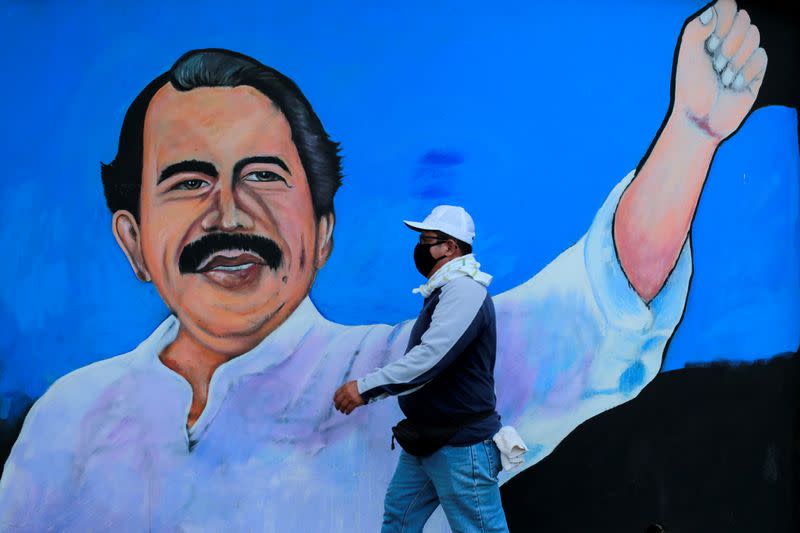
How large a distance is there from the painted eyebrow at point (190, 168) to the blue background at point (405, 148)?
0.86 ft

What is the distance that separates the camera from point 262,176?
3.86m

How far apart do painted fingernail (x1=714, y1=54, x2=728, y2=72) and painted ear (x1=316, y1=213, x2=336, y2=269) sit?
2.17 metres

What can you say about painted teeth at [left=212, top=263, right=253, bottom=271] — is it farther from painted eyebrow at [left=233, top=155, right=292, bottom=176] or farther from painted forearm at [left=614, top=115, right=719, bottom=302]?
painted forearm at [left=614, top=115, right=719, bottom=302]

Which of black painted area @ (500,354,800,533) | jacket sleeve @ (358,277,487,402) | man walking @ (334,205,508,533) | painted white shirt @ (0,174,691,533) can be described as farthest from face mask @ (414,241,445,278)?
black painted area @ (500,354,800,533)

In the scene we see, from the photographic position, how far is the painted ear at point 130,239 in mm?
3738

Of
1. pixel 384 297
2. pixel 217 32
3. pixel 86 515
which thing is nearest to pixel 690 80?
pixel 384 297

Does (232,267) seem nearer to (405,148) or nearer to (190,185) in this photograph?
(190,185)

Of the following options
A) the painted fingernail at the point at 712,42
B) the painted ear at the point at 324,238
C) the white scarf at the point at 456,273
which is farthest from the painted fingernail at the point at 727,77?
the painted ear at the point at 324,238

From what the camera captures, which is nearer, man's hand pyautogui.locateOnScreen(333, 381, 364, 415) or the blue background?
man's hand pyautogui.locateOnScreen(333, 381, 364, 415)

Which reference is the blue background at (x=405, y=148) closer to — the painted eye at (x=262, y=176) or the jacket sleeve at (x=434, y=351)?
the painted eye at (x=262, y=176)

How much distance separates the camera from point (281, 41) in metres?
3.86

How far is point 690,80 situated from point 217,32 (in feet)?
7.85

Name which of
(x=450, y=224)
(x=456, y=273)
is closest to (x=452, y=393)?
(x=456, y=273)

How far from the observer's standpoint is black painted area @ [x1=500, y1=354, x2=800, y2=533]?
4.15m
